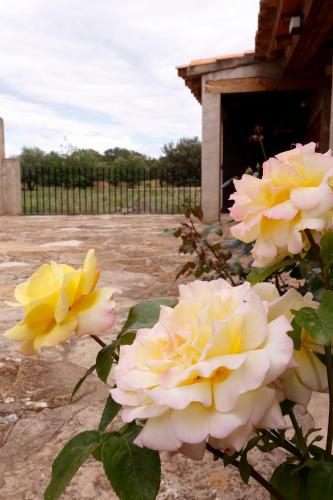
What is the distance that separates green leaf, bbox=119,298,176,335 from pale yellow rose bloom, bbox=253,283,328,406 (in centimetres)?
17

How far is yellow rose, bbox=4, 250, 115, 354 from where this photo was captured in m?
0.62

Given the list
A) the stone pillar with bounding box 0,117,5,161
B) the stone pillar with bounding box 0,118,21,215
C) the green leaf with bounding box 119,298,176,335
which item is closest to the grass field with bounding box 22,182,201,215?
the stone pillar with bounding box 0,118,21,215

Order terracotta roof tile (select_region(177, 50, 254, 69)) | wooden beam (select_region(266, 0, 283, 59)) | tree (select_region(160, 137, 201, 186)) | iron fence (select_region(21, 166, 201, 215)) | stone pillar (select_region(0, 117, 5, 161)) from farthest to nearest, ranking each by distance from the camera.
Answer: tree (select_region(160, 137, 201, 186)) < iron fence (select_region(21, 166, 201, 215)) < stone pillar (select_region(0, 117, 5, 161)) < terracotta roof tile (select_region(177, 50, 254, 69)) < wooden beam (select_region(266, 0, 283, 59))

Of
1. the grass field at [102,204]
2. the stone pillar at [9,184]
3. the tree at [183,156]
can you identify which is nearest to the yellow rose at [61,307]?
the grass field at [102,204]

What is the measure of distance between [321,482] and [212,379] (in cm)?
21

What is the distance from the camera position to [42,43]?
20.4m

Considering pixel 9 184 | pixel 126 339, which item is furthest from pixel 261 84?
pixel 126 339

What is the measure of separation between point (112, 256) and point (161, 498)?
4390mm

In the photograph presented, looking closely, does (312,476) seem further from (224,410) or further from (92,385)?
(92,385)

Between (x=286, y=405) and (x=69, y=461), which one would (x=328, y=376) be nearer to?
(x=286, y=405)

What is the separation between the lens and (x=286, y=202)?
65 centimetres

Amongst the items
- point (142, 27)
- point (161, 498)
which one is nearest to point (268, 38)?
point (161, 498)

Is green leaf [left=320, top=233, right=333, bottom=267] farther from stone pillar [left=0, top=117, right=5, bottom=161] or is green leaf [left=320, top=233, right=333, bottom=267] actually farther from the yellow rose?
stone pillar [left=0, top=117, right=5, bottom=161]

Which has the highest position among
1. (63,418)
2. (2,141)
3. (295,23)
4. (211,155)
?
(295,23)
